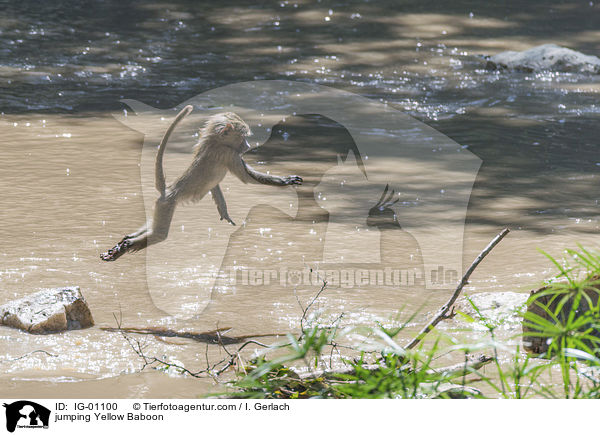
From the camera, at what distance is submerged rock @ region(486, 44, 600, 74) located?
11383 millimetres

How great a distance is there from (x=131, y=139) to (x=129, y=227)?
2577 mm

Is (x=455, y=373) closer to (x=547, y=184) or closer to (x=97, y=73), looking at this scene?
(x=547, y=184)

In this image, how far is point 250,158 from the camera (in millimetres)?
7734

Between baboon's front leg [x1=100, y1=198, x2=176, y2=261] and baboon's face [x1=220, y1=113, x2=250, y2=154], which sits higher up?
baboon's face [x1=220, y1=113, x2=250, y2=154]

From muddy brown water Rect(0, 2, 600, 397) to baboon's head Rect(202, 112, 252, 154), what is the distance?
91 centimetres

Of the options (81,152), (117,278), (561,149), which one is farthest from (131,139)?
(561,149)

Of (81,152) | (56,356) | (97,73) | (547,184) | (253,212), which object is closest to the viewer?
(56,356)

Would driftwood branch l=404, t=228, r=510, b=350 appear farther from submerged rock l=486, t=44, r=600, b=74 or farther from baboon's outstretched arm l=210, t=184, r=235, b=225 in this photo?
submerged rock l=486, t=44, r=600, b=74

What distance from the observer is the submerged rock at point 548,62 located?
11383 millimetres

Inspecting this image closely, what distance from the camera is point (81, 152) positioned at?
788cm

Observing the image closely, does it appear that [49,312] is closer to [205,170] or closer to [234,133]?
[205,170]
